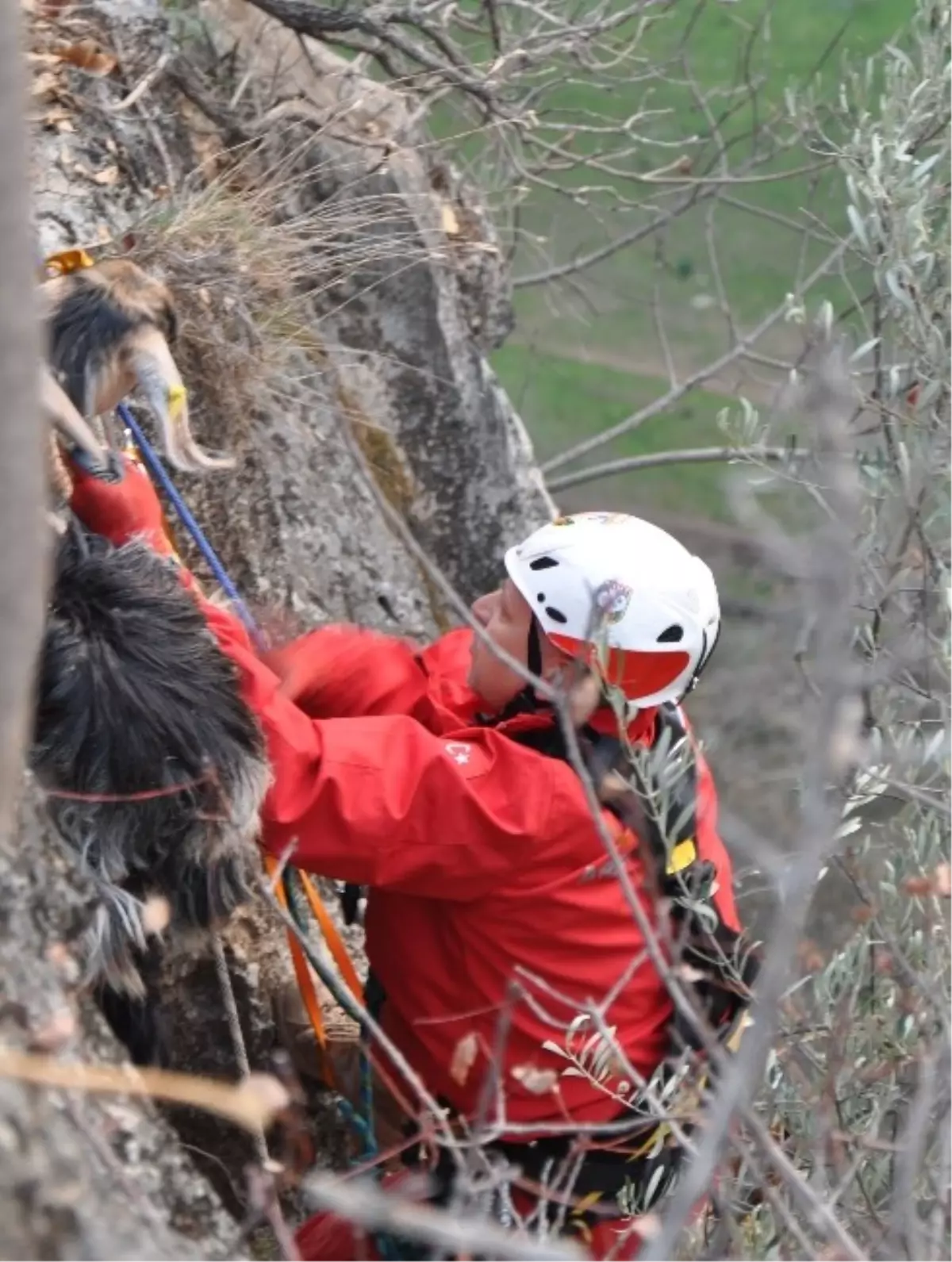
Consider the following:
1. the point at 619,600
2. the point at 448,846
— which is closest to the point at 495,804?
the point at 448,846

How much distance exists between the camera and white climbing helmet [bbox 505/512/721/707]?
9.40 feet

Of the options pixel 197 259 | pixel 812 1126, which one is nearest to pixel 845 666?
pixel 812 1126

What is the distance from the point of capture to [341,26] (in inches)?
177

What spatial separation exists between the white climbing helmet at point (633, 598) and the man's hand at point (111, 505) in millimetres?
694

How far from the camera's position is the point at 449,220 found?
4941mm

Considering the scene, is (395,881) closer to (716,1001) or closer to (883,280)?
(716,1001)

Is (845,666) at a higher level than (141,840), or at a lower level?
higher

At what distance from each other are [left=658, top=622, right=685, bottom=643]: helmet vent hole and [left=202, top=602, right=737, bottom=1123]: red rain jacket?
0.62ft

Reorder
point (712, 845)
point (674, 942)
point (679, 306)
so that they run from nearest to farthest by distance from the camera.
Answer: point (674, 942) < point (712, 845) < point (679, 306)

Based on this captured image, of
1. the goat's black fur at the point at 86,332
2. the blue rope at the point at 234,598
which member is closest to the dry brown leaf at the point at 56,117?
the blue rope at the point at 234,598

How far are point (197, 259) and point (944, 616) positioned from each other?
1.74 meters

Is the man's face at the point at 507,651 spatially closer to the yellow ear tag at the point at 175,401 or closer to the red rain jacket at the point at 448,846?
the red rain jacket at the point at 448,846

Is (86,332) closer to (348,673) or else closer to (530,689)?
(348,673)

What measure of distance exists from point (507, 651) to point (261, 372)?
1.17 metres
